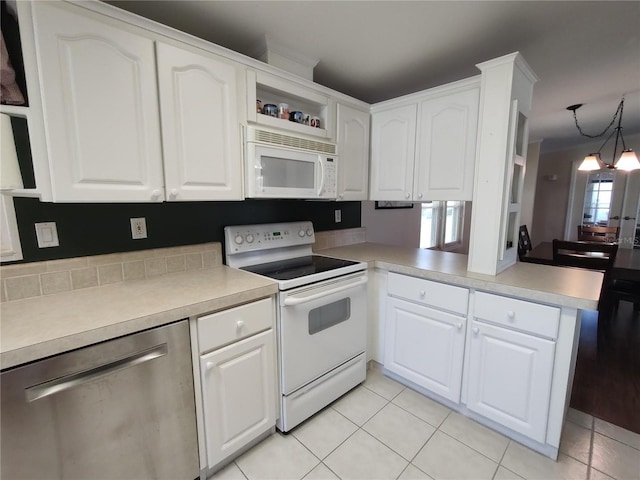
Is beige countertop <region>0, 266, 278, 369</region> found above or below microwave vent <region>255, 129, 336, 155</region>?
below

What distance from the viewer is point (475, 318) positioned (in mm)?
1667

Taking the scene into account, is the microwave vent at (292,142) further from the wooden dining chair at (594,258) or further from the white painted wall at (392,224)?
the wooden dining chair at (594,258)

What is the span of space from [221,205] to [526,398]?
204cm

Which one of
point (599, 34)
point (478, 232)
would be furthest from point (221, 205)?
point (599, 34)

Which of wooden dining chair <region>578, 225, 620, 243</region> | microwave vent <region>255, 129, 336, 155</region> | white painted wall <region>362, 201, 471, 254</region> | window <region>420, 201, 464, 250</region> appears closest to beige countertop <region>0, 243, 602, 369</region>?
microwave vent <region>255, 129, 336, 155</region>

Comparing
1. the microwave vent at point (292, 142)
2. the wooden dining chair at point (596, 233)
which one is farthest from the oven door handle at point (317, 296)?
the wooden dining chair at point (596, 233)

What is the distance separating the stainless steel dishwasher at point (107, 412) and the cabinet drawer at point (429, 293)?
1.32 m

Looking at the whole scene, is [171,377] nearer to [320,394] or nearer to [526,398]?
[320,394]

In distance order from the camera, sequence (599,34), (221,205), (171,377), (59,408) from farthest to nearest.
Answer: (221,205) → (599,34) → (171,377) → (59,408)

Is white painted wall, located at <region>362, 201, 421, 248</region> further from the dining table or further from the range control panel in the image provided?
the dining table

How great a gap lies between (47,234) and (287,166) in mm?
1216

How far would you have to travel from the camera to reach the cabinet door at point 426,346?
1776 millimetres

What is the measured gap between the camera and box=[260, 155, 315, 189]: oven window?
1.71 m

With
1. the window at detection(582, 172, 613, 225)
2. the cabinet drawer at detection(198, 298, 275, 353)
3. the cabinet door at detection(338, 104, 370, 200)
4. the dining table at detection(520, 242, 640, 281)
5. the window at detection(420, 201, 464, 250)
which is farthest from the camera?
the window at detection(582, 172, 613, 225)
